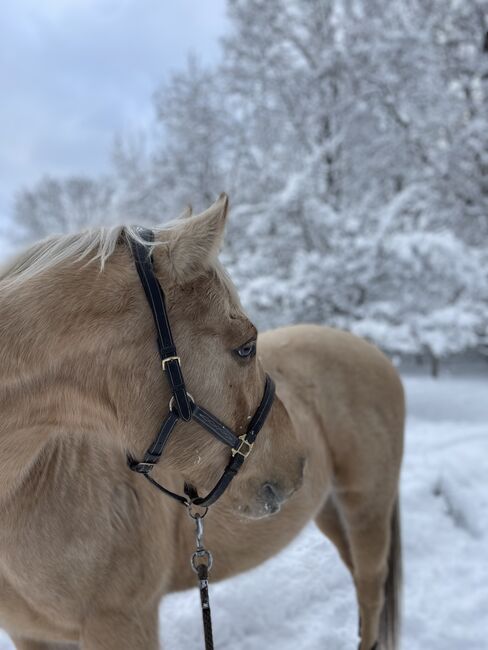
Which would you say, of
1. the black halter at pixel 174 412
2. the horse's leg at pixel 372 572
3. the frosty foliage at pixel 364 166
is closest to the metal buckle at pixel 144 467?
the black halter at pixel 174 412

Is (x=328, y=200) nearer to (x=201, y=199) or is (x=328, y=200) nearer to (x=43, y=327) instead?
(x=201, y=199)

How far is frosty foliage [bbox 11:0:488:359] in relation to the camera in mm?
7875

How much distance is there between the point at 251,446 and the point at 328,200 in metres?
8.25

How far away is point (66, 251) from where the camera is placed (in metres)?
1.23

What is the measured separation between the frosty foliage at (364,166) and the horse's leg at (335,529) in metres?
5.09

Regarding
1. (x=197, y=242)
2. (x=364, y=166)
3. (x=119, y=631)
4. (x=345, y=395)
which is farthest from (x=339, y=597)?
(x=364, y=166)

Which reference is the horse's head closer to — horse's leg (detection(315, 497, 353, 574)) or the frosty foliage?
horse's leg (detection(315, 497, 353, 574))

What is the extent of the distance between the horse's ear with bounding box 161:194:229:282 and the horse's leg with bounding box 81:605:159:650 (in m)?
1.10

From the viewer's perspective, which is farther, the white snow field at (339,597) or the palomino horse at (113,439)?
the white snow field at (339,597)

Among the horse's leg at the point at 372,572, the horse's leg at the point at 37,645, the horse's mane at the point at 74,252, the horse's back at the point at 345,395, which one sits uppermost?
the horse's mane at the point at 74,252

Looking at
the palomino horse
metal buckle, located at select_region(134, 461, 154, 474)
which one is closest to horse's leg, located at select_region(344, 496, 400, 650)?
the palomino horse

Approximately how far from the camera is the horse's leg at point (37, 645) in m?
1.65

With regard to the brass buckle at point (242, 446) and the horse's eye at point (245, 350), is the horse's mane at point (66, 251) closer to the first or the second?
the horse's eye at point (245, 350)

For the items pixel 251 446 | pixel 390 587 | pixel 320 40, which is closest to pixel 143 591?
pixel 251 446
